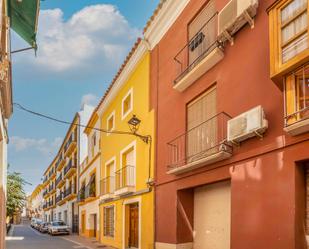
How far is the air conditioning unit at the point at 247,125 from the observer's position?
714 centimetres

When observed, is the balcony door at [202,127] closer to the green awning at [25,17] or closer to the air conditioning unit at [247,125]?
the air conditioning unit at [247,125]

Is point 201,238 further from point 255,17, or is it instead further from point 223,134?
point 255,17

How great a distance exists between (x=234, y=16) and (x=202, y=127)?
283 centimetres

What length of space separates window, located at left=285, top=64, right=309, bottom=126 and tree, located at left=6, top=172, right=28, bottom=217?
28895 millimetres

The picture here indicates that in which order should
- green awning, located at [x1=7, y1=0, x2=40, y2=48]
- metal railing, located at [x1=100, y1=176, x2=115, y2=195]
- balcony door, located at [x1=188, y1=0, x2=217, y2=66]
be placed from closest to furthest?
1. green awning, located at [x1=7, y1=0, x2=40, y2=48]
2. balcony door, located at [x1=188, y1=0, x2=217, y2=66]
3. metal railing, located at [x1=100, y1=176, x2=115, y2=195]

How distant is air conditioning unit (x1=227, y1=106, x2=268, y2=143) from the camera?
23.4 feet

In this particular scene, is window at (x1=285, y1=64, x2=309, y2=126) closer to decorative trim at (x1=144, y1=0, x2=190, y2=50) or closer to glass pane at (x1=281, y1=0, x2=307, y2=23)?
glass pane at (x1=281, y1=0, x2=307, y2=23)

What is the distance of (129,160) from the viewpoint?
55.0 ft

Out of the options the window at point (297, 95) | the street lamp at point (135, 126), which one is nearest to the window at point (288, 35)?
the window at point (297, 95)

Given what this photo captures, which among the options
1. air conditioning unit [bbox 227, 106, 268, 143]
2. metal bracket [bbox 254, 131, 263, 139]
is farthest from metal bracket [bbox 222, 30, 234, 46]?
metal bracket [bbox 254, 131, 263, 139]

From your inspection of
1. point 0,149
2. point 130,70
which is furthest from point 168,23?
point 0,149

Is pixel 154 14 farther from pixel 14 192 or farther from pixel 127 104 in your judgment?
pixel 14 192

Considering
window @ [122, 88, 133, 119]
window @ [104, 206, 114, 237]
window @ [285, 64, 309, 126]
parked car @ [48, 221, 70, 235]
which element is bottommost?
parked car @ [48, 221, 70, 235]

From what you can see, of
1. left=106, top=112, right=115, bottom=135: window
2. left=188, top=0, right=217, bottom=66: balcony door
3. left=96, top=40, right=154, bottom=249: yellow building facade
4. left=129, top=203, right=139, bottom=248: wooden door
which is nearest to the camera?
left=188, top=0, right=217, bottom=66: balcony door
